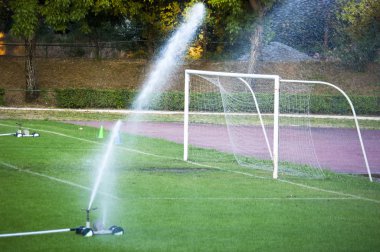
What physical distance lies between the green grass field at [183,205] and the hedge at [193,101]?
15.8 meters

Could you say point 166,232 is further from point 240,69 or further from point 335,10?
point 335,10

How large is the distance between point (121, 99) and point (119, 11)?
271 inches

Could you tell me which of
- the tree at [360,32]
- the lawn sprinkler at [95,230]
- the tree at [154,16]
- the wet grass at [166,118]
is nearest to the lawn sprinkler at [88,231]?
the lawn sprinkler at [95,230]

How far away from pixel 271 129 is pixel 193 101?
730cm

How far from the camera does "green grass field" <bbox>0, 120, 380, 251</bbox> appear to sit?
963 cm

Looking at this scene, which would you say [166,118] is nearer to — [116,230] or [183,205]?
[183,205]

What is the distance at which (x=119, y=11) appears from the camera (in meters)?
42.0

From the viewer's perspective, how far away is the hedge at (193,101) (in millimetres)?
34844

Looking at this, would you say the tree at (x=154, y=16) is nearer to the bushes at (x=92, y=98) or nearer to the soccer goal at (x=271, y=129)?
the soccer goal at (x=271, y=129)

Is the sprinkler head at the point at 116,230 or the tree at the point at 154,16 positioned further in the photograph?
the tree at the point at 154,16

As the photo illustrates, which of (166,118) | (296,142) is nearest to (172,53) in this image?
(166,118)

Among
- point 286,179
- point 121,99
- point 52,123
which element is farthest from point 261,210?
point 121,99

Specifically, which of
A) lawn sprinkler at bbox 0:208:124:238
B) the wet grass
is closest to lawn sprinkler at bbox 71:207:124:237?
lawn sprinkler at bbox 0:208:124:238

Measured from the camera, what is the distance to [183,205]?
481 inches
